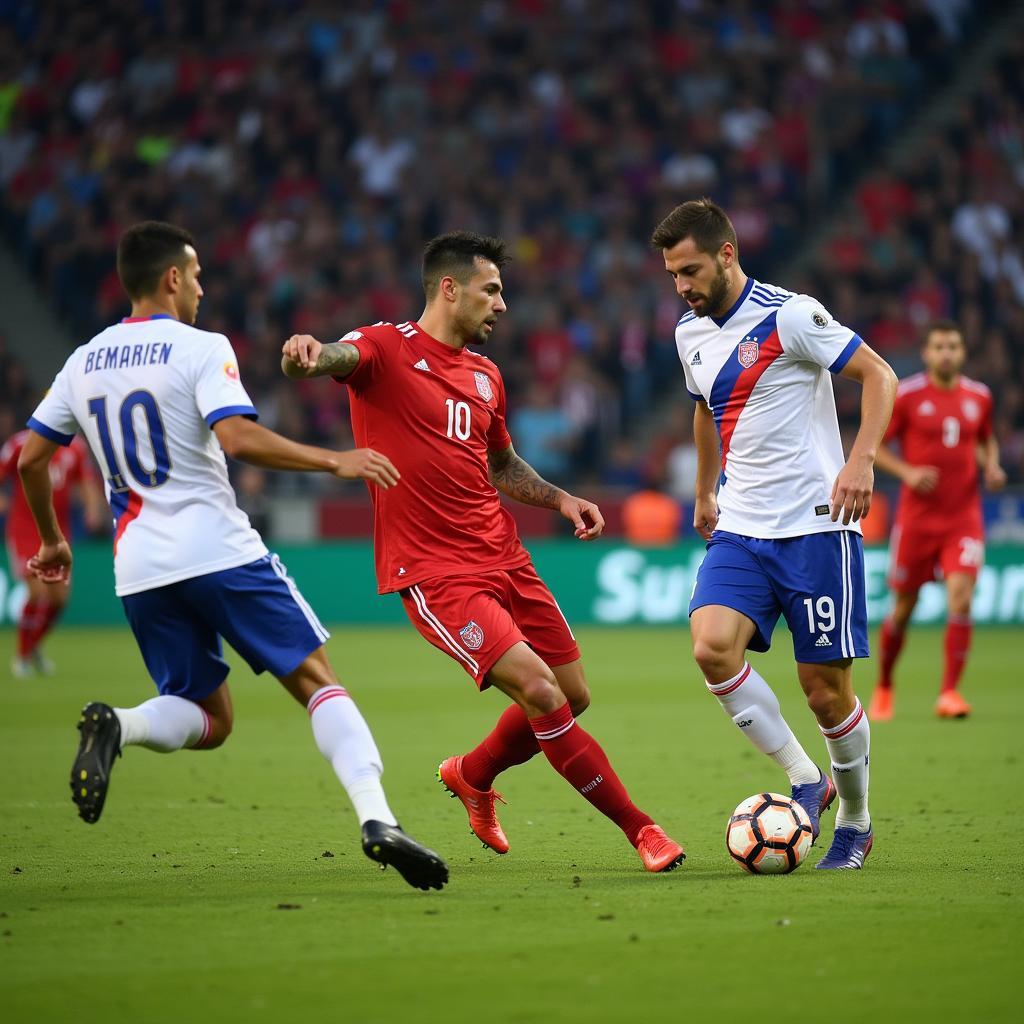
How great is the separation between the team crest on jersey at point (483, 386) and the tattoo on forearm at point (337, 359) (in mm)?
593

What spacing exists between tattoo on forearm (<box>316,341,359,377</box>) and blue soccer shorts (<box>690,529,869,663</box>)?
1.56 meters

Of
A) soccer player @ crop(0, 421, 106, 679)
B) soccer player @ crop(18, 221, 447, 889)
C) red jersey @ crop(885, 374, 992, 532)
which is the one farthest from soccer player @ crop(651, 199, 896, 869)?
soccer player @ crop(0, 421, 106, 679)

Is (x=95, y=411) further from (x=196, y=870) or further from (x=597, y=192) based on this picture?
(x=597, y=192)

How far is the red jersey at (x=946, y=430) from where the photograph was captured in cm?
1178

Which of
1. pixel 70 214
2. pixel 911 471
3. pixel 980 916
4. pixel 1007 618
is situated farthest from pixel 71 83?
pixel 980 916

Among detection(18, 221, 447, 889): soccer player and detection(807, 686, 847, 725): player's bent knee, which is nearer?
detection(18, 221, 447, 889): soccer player

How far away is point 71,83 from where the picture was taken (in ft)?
83.8

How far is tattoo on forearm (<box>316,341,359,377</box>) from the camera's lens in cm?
Result: 588

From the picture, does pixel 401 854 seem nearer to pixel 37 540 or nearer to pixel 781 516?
pixel 781 516

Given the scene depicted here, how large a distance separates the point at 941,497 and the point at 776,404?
577cm

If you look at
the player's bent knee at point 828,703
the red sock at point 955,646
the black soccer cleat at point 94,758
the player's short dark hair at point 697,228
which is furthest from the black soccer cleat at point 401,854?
the red sock at point 955,646

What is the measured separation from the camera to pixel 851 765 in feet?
20.3

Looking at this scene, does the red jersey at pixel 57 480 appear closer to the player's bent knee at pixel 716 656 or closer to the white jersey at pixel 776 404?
the white jersey at pixel 776 404

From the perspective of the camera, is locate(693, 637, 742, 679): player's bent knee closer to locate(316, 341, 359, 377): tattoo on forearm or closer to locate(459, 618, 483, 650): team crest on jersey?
locate(459, 618, 483, 650): team crest on jersey
